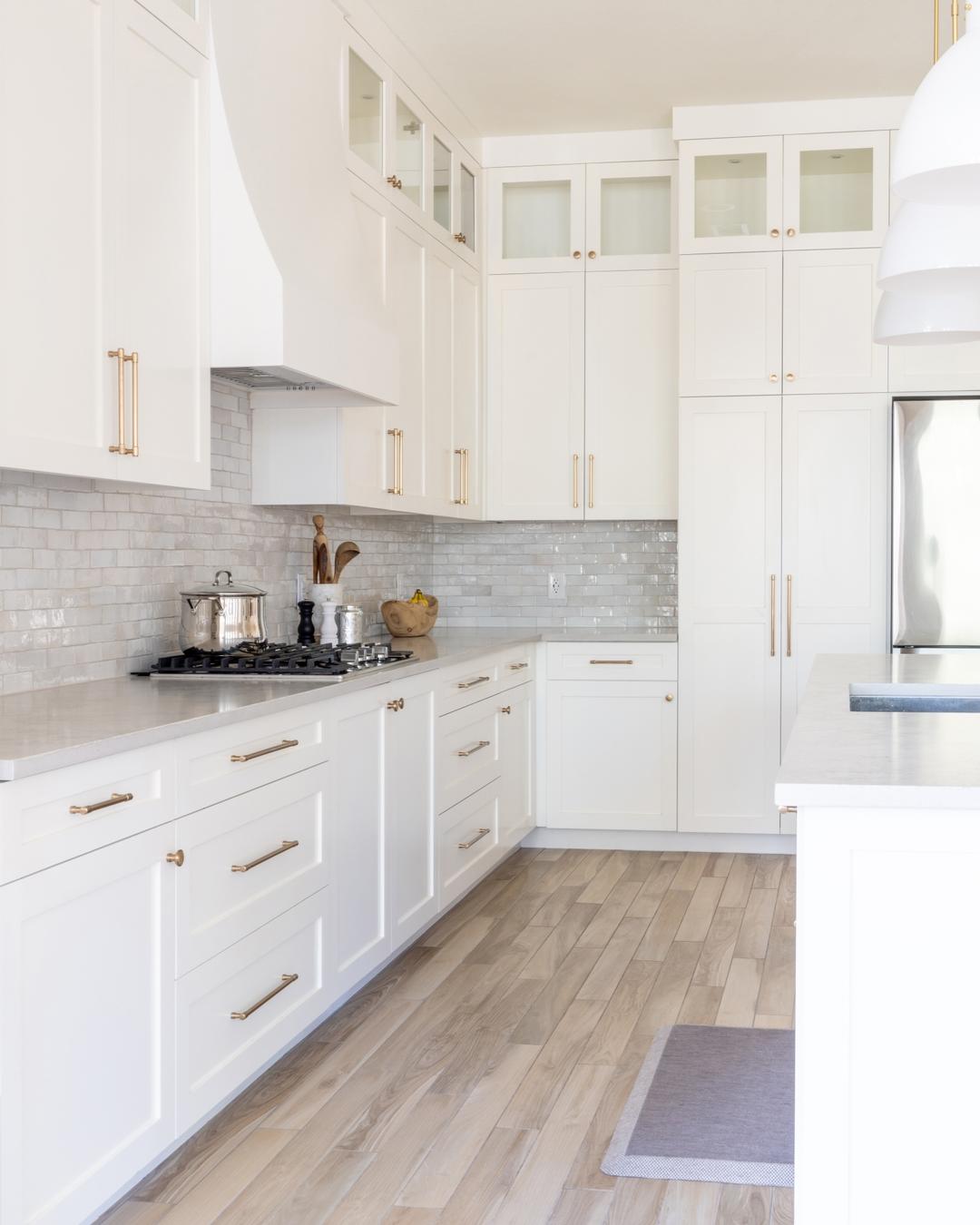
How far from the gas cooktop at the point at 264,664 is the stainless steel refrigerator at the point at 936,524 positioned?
2.36 metres

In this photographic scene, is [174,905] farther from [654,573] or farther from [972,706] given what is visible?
[654,573]

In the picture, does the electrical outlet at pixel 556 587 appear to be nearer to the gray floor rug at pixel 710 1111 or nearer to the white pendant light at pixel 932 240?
the gray floor rug at pixel 710 1111

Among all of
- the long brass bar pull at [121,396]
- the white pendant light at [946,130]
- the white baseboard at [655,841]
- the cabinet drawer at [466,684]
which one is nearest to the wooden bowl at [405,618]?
the cabinet drawer at [466,684]

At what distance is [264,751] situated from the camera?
9.07 feet

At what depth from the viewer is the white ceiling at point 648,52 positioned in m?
4.21

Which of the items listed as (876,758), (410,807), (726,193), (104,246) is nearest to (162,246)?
(104,246)

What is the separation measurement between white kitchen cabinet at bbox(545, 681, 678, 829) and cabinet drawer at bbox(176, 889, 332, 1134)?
2346 millimetres

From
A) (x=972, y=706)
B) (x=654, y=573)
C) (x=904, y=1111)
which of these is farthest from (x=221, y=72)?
(x=654, y=573)

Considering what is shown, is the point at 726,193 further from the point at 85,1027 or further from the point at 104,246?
the point at 85,1027

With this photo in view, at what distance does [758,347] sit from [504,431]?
1.11 meters

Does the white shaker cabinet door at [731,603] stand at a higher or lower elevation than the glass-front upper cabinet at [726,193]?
lower

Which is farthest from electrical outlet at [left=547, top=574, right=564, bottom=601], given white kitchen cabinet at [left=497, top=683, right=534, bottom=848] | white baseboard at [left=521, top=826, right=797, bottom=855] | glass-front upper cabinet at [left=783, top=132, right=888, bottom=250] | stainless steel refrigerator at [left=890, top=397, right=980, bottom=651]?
glass-front upper cabinet at [left=783, top=132, right=888, bottom=250]

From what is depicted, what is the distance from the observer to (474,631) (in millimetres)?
5605

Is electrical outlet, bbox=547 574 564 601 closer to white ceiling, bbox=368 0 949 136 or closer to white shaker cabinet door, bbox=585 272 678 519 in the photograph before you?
white shaker cabinet door, bbox=585 272 678 519
